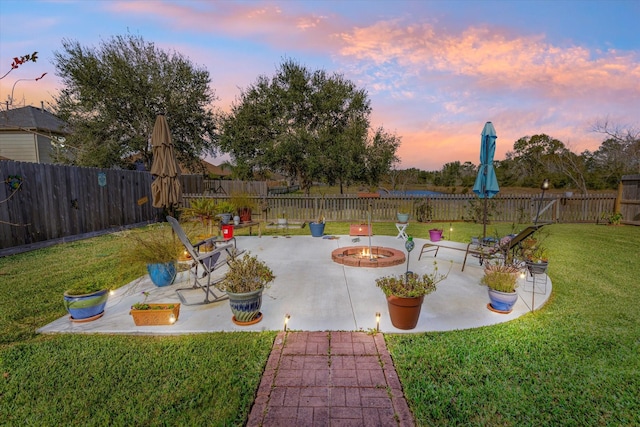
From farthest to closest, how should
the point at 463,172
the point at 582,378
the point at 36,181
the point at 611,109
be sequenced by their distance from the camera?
1. the point at 463,172
2. the point at 611,109
3. the point at 36,181
4. the point at 582,378

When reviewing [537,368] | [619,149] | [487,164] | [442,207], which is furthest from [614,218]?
[537,368]

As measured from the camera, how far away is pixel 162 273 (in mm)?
4832

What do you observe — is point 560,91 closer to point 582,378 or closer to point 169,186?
point 582,378

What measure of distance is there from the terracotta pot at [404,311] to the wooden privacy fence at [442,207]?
9.82m

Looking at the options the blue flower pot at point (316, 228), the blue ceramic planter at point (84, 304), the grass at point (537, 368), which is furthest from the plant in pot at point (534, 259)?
the blue ceramic planter at point (84, 304)

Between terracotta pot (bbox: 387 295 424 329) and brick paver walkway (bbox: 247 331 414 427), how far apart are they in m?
0.32

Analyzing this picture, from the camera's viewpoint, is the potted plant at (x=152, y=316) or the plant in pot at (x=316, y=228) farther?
the plant in pot at (x=316, y=228)

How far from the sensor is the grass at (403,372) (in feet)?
7.32

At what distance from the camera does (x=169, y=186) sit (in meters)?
6.02

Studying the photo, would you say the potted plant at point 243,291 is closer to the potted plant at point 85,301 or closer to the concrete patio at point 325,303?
the concrete patio at point 325,303

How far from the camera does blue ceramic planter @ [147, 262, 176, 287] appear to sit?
15.7 feet

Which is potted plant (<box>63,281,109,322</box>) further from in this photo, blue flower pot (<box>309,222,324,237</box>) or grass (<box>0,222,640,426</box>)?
blue flower pot (<box>309,222,324,237</box>)

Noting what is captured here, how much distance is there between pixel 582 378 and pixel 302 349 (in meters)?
2.53

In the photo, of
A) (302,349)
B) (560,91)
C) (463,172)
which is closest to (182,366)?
(302,349)
